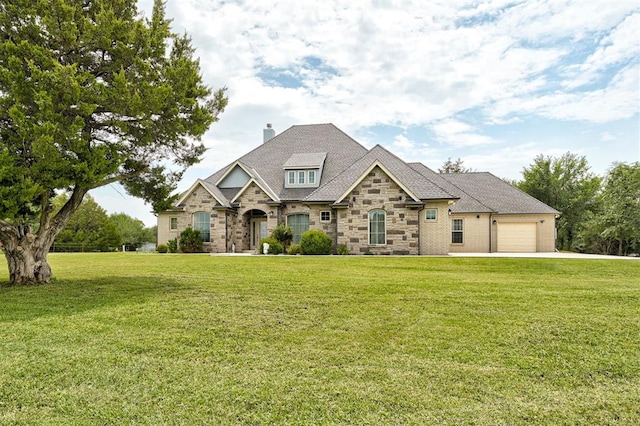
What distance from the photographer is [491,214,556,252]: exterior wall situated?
2445cm

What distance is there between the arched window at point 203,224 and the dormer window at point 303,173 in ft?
19.4

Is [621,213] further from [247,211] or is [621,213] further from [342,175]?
[247,211]

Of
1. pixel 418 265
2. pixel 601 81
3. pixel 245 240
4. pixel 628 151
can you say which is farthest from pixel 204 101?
pixel 628 151

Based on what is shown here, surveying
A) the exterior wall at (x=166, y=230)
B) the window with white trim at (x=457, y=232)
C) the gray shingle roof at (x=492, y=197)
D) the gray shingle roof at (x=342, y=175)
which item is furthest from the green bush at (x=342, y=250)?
the exterior wall at (x=166, y=230)

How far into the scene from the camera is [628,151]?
2900 centimetres

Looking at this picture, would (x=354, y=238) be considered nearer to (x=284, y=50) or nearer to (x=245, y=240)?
(x=245, y=240)

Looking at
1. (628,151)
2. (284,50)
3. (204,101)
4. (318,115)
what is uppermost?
(318,115)

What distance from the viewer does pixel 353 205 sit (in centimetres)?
2112

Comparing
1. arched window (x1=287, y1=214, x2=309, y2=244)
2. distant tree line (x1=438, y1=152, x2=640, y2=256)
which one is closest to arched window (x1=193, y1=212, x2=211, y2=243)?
arched window (x1=287, y1=214, x2=309, y2=244)

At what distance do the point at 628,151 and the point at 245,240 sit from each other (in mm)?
31033

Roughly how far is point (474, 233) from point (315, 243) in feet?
37.5

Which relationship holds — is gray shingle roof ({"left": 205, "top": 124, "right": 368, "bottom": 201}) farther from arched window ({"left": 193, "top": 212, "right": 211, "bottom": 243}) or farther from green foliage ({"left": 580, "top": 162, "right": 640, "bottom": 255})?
green foliage ({"left": 580, "top": 162, "right": 640, "bottom": 255})

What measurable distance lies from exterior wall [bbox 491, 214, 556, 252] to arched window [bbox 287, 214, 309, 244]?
12.7m

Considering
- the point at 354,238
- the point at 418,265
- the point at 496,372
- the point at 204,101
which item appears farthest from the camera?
the point at 354,238
